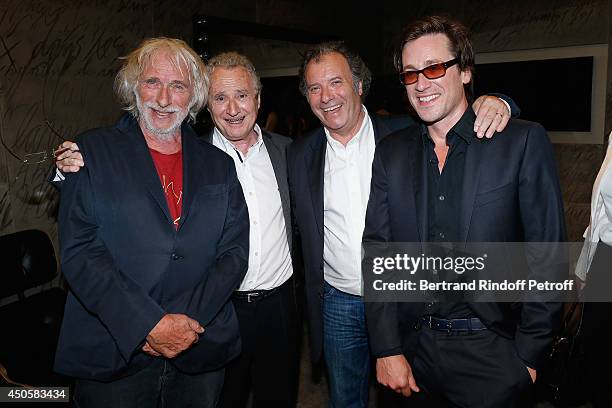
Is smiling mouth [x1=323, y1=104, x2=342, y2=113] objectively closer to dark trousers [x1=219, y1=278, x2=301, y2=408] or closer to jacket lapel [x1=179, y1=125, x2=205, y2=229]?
jacket lapel [x1=179, y1=125, x2=205, y2=229]

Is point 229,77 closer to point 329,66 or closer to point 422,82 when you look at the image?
point 329,66

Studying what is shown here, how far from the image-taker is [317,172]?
2275 mm

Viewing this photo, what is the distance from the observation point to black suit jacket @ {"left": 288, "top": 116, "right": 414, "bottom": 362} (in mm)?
2250

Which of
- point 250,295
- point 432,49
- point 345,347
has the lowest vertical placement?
point 345,347

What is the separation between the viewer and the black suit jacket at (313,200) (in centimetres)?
225

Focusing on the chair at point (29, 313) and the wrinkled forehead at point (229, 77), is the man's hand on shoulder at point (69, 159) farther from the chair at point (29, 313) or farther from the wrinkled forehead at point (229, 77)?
the chair at point (29, 313)

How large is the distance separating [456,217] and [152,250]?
41.7 inches

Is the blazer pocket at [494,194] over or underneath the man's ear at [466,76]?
underneath

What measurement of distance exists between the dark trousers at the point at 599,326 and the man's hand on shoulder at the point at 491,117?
A: 74 cm

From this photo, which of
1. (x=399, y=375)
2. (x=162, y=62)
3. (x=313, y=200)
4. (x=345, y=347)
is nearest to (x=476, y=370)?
(x=399, y=375)

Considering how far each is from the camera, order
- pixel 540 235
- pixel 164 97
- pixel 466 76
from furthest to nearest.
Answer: pixel 164 97
pixel 466 76
pixel 540 235

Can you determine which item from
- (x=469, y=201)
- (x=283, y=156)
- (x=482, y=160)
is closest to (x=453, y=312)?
(x=469, y=201)

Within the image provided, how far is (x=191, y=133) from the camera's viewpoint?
201cm

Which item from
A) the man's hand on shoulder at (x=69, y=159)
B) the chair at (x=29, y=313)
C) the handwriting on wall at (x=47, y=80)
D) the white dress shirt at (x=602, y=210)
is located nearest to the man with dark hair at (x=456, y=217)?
the white dress shirt at (x=602, y=210)
